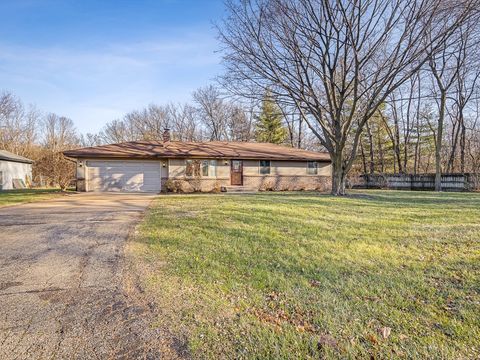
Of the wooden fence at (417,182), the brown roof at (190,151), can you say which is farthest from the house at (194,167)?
the wooden fence at (417,182)

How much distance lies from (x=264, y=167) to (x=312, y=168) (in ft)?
12.3

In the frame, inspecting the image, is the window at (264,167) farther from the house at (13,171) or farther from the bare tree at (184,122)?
the house at (13,171)

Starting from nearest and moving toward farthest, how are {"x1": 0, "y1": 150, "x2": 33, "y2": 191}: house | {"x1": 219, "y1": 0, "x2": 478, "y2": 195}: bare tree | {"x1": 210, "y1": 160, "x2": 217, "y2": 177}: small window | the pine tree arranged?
{"x1": 219, "y1": 0, "x2": 478, "y2": 195}: bare tree
{"x1": 210, "y1": 160, "x2": 217, "y2": 177}: small window
{"x1": 0, "y1": 150, "x2": 33, "y2": 191}: house
the pine tree

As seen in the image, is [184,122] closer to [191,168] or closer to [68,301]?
[191,168]

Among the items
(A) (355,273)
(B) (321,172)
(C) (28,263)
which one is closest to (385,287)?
(A) (355,273)

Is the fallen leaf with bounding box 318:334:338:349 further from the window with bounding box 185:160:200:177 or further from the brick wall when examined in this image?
the brick wall

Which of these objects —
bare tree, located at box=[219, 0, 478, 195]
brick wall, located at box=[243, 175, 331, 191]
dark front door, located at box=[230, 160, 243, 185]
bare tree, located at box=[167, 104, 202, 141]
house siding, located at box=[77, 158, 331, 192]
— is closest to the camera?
bare tree, located at box=[219, 0, 478, 195]

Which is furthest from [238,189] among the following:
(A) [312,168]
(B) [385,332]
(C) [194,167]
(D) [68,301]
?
(B) [385,332]

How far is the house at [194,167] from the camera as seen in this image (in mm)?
16547

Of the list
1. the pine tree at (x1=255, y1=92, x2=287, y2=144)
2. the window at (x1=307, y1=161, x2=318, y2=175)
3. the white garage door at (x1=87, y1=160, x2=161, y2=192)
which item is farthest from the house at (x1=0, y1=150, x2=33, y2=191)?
the window at (x1=307, y1=161, x2=318, y2=175)

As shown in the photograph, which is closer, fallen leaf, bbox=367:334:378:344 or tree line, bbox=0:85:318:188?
fallen leaf, bbox=367:334:378:344

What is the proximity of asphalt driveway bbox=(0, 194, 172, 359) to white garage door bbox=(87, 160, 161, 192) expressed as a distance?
38.4 ft

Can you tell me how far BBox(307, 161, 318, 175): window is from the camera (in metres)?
19.7

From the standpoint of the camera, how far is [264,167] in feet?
61.8
